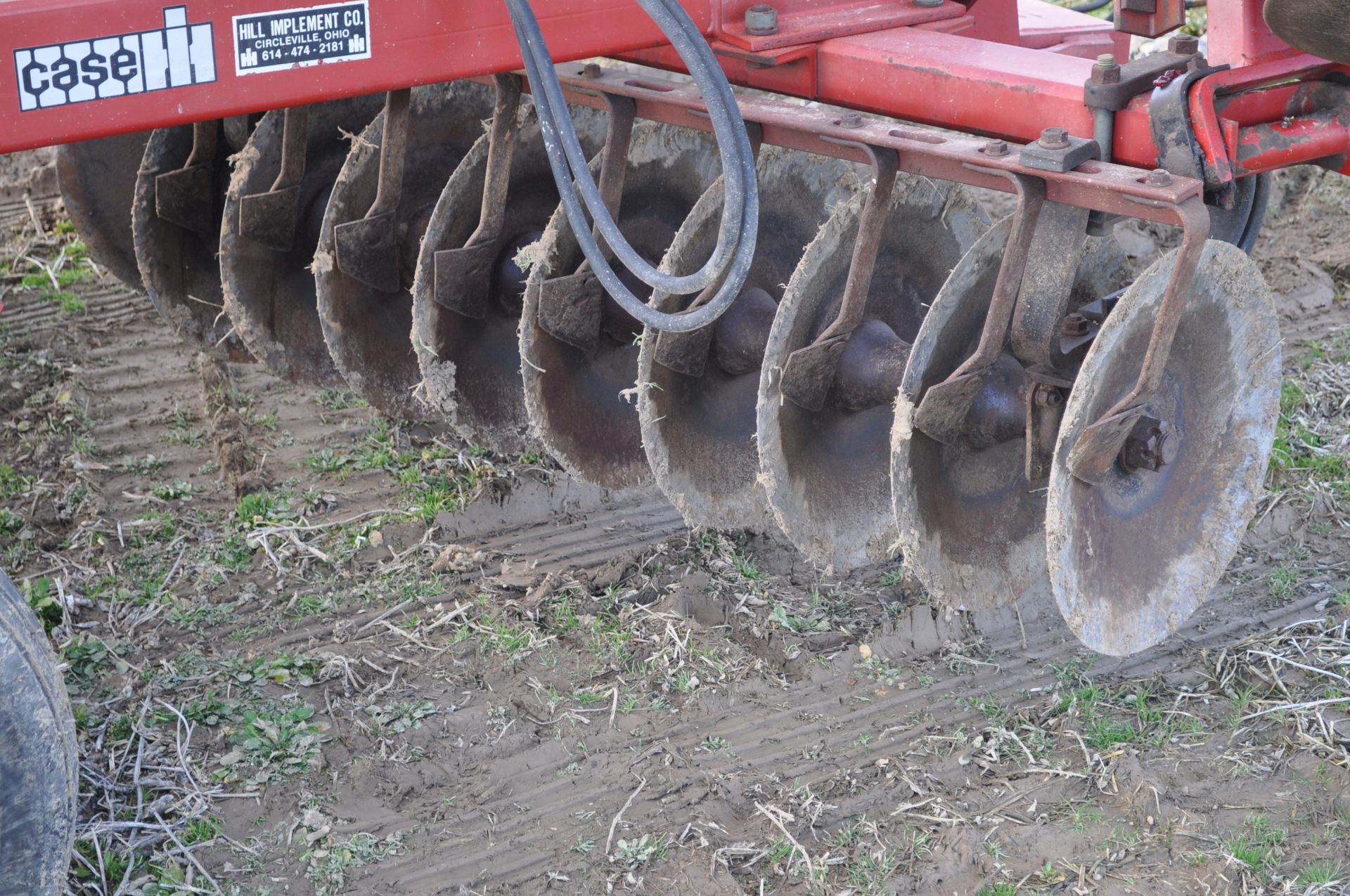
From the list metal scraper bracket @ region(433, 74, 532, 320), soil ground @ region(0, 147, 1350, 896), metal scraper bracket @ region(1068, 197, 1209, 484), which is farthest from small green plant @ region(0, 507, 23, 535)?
metal scraper bracket @ region(1068, 197, 1209, 484)

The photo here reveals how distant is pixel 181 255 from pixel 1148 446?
2.73 m

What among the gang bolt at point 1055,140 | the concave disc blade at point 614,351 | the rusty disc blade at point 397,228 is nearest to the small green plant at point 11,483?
the rusty disc blade at point 397,228

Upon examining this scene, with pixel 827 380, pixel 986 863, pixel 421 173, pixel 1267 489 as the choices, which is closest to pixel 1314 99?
pixel 827 380

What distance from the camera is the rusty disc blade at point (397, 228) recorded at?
3.35 metres

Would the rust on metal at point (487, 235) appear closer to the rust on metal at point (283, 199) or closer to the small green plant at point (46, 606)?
the rust on metal at point (283, 199)

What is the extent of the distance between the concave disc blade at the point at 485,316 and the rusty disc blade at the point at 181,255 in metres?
0.73

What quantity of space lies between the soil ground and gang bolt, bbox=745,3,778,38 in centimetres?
128

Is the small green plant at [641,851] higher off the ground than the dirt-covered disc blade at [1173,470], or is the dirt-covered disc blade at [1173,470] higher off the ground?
the dirt-covered disc blade at [1173,470]

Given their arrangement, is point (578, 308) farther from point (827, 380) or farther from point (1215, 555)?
point (1215, 555)

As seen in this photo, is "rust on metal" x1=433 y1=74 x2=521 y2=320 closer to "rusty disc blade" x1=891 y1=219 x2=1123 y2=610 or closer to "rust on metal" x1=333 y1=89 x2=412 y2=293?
"rust on metal" x1=333 y1=89 x2=412 y2=293

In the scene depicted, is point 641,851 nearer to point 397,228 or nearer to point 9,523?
point 397,228

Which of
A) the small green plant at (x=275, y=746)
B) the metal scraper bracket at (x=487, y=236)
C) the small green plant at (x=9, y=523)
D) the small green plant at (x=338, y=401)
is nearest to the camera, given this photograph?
the small green plant at (x=275, y=746)

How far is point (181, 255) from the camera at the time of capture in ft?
12.7

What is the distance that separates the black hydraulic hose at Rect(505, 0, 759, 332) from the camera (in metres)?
2.35
